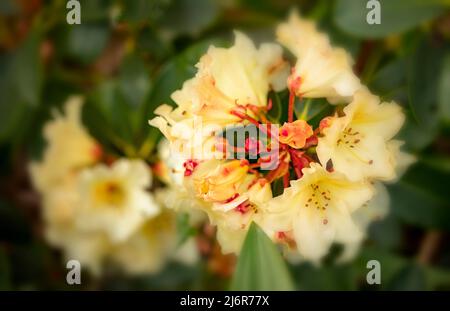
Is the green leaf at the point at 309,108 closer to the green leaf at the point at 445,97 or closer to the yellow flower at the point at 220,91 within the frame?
the yellow flower at the point at 220,91

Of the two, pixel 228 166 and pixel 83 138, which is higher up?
pixel 83 138

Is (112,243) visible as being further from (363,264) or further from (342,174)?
(342,174)

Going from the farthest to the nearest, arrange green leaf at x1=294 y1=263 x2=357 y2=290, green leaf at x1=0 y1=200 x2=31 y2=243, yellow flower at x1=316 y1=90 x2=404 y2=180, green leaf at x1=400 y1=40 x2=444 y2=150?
green leaf at x1=0 y1=200 x2=31 y2=243, green leaf at x1=294 y1=263 x2=357 y2=290, green leaf at x1=400 y1=40 x2=444 y2=150, yellow flower at x1=316 y1=90 x2=404 y2=180

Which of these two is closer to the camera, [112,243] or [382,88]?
[382,88]

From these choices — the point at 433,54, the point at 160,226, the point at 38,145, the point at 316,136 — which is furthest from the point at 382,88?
the point at 38,145

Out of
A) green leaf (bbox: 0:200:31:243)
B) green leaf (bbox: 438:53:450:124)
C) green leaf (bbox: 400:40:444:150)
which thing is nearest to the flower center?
green leaf (bbox: 400:40:444:150)

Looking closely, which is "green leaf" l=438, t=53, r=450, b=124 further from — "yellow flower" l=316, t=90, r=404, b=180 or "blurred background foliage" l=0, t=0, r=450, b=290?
"yellow flower" l=316, t=90, r=404, b=180

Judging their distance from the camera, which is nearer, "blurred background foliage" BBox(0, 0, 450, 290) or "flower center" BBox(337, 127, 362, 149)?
Answer: "flower center" BBox(337, 127, 362, 149)
